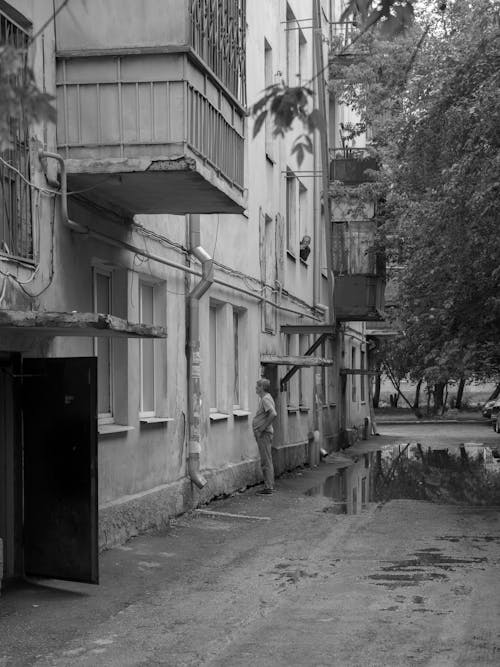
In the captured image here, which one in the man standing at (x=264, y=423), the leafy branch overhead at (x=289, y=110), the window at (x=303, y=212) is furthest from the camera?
the window at (x=303, y=212)

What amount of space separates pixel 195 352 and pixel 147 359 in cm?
120

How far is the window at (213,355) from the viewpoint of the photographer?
16984 mm

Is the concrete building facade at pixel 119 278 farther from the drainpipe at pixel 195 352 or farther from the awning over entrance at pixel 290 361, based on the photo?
the awning over entrance at pixel 290 361

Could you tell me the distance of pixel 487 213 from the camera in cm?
1471

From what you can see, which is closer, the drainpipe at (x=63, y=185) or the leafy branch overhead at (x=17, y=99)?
the leafy branch overhead at (x=17, y=99)

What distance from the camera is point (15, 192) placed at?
9625 millimetres

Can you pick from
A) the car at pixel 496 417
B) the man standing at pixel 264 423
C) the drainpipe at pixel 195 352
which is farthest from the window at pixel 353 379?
the drainpipe at pixel 195 352

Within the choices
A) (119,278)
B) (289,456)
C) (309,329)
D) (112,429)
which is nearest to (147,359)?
(119,278)

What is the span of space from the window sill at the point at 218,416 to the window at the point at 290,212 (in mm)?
6934

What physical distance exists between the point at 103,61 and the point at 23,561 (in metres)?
4.54

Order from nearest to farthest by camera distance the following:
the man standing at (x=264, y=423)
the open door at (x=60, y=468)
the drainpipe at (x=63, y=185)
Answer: the open door at (x=60, y=468) < the drainpipe at (x=63, y=185) < the man standing at (x=264, y=423)

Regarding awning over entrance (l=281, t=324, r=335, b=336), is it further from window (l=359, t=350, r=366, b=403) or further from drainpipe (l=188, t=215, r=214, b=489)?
window (l=359, t=350, r=366, b=403)

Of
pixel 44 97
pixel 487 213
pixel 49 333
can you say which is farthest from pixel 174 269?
pixel 44 97

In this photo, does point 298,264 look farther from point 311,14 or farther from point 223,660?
point 223,660
